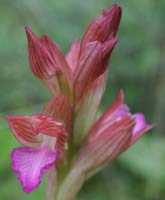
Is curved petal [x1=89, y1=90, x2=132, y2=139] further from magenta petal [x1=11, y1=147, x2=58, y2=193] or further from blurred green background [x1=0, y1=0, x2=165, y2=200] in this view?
blurred green background [x1=0, y1=0, x2=165, y2=200]

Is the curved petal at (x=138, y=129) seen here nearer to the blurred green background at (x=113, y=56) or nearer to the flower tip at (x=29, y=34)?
the flower tip at (x=29, y=34)

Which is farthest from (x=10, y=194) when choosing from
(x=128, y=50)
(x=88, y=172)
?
(x=128, y=50)

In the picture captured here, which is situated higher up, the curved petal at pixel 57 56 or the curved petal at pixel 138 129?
the curved petal at pixel 57 56

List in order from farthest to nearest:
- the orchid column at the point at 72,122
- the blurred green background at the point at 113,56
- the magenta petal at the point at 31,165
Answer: the blurred green background at the point at 113,56
the orchid column at the point at 72,122
the magenta petal at the point at 31,165

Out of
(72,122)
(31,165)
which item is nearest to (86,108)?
(72,122)

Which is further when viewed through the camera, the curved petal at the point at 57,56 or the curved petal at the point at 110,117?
the curved petal at the point at 110,117

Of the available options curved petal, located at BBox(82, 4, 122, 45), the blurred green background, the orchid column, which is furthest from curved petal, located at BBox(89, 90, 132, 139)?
the blurred green background

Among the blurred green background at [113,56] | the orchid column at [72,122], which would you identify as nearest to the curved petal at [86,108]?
the orchid column at [72,122]

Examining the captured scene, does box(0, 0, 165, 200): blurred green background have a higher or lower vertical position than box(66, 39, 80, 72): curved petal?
lower
